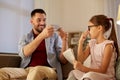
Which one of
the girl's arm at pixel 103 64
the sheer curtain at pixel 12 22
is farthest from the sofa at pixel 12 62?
the sheer curtain at pixel 12 22

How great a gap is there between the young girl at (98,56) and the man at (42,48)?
0.28 metres

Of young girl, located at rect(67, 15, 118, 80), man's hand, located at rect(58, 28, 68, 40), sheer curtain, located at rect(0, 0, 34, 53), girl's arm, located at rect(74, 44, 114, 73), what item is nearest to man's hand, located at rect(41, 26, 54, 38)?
man's hand, located at rect(58, 28, 68, 40)

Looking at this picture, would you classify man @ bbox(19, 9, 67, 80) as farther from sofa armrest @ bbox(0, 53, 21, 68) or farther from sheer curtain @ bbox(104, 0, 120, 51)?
sheer curtain @ bbox(104, 0, 120, 51)

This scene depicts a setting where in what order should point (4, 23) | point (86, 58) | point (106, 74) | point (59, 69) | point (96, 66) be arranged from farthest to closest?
point (4, 23), point (59, 69), point (86, 58), point (96, 66), point (106, 74)

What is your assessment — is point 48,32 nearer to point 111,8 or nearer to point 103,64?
point 103,64

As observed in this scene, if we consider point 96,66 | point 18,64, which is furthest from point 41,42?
point 96,66

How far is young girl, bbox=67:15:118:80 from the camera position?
1.57 m

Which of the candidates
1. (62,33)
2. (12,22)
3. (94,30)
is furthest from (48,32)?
(12,22)

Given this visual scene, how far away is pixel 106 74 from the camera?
160cm

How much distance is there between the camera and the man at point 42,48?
202 centimetres

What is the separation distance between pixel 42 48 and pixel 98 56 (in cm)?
63

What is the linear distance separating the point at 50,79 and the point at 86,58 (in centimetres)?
35

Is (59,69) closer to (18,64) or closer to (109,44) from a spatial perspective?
(18,64)

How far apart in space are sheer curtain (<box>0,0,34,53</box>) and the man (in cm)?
74
